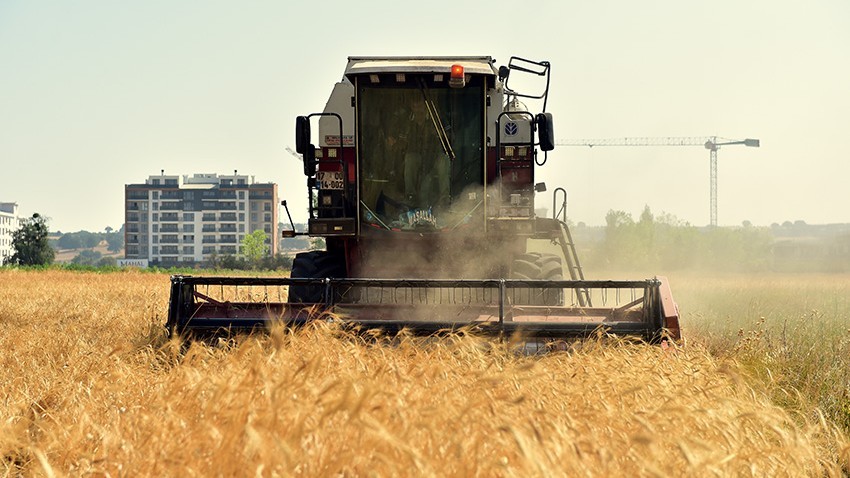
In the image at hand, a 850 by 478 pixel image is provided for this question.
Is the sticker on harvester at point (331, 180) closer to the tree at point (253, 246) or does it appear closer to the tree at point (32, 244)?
the tree at point (32, 244)

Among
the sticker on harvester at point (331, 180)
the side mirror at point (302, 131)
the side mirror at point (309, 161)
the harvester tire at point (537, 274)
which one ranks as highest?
the side mirror at point (302, 131)

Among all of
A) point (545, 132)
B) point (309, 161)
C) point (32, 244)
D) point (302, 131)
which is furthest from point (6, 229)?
point (545, 132)

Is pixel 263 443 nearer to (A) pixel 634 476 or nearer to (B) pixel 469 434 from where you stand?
(B) pixel 469 434

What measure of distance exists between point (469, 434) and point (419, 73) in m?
5.88

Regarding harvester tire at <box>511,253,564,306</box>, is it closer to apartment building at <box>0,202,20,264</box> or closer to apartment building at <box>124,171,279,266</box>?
apartment building at <box>124,171,279,266</box>

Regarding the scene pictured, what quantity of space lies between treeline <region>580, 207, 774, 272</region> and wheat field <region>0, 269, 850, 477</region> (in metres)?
51.0

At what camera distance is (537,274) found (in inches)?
341

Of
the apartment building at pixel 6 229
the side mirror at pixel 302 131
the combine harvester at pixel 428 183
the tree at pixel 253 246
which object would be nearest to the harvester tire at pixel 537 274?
the combine harvester at pixel 428 183

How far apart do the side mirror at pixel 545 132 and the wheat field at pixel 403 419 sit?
9.28ft

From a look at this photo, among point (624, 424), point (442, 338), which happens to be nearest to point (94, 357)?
point (442, 338)

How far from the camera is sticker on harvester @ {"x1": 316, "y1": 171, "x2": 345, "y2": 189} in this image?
29.6 ft

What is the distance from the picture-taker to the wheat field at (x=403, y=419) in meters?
2.97

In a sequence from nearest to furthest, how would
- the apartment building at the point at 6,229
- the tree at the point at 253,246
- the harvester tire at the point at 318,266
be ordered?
1. the harvester tire at the point at 318,266
2. the tree at the point at 253,246
3. the apartment building at the point at 6,229

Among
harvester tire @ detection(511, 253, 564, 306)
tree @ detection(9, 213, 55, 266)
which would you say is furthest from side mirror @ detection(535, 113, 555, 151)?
tree @ detection(9, 213, 55, 266)
